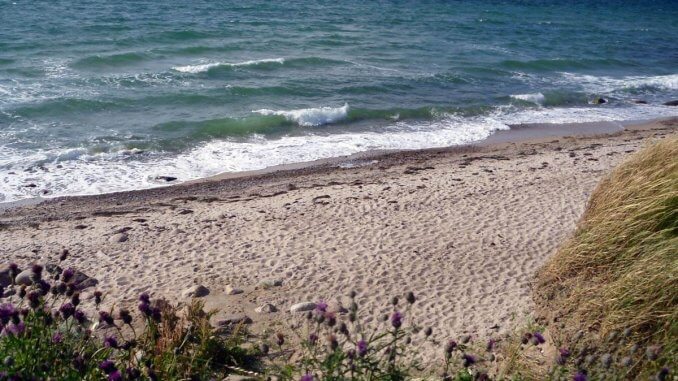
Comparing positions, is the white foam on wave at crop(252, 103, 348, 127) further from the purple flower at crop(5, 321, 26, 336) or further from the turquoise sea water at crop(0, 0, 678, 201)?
the purple flower at crop(5, 321, 26, 336)

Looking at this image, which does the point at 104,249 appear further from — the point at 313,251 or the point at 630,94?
the point at 630,94

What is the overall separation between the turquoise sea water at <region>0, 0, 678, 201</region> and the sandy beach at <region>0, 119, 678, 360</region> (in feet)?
5.89

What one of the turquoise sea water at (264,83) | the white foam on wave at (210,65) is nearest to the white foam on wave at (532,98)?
the turquoise sea water at (264,83)

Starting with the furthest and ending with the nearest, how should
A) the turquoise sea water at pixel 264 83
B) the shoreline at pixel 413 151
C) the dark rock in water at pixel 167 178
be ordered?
the turquoise sea water at pixel 264 83 → the dark rock in water at pixel 167 178 → the shoreline at pixel 413 151

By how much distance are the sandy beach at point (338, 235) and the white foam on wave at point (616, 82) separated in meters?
10.1

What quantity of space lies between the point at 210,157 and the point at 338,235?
6127mm

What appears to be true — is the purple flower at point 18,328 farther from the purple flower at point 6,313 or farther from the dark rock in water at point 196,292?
the dark rock in water at point 196,292

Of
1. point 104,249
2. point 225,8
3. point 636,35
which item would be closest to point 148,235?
point 104,249

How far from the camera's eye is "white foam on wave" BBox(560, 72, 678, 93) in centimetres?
2344

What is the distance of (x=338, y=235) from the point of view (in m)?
9.70

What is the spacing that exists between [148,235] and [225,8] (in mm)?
25917

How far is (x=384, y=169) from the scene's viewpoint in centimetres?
1418

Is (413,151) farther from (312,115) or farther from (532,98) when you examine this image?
(532,98)

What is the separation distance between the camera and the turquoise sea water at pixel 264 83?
15250 millimetres
